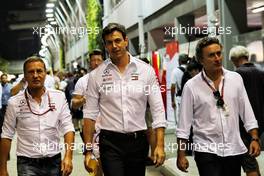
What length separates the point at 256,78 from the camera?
6355mm

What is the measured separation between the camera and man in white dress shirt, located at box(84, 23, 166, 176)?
4.64 m

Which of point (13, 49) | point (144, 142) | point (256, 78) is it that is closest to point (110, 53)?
point (144, 142)

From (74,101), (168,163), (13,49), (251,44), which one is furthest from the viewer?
(13,49)

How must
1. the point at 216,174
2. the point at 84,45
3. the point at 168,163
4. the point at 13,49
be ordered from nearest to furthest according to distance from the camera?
the point at 216,174 → the point at 168,163 → the point at 84,45 → the point at 13,49

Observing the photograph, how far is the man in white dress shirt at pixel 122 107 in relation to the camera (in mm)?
4641

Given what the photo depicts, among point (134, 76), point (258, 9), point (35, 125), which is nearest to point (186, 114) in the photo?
point (134, 76)

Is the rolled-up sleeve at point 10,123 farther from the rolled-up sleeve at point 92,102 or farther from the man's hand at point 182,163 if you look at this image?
the man's hand at point 182,163

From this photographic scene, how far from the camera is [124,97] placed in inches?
183

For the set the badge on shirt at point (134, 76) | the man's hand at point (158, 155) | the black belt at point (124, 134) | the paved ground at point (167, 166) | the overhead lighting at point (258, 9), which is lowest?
the paved ground at point (167, 166)

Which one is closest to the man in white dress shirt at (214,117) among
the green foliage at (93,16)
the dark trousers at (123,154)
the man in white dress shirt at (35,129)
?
the dark trousers at (123,154)

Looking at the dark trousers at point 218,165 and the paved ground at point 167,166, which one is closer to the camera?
the dark trousers at point 218,165

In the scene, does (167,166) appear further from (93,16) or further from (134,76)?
(93,16)

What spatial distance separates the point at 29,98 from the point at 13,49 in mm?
51654

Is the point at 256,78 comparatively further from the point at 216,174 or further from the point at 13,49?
the point at 13,49
